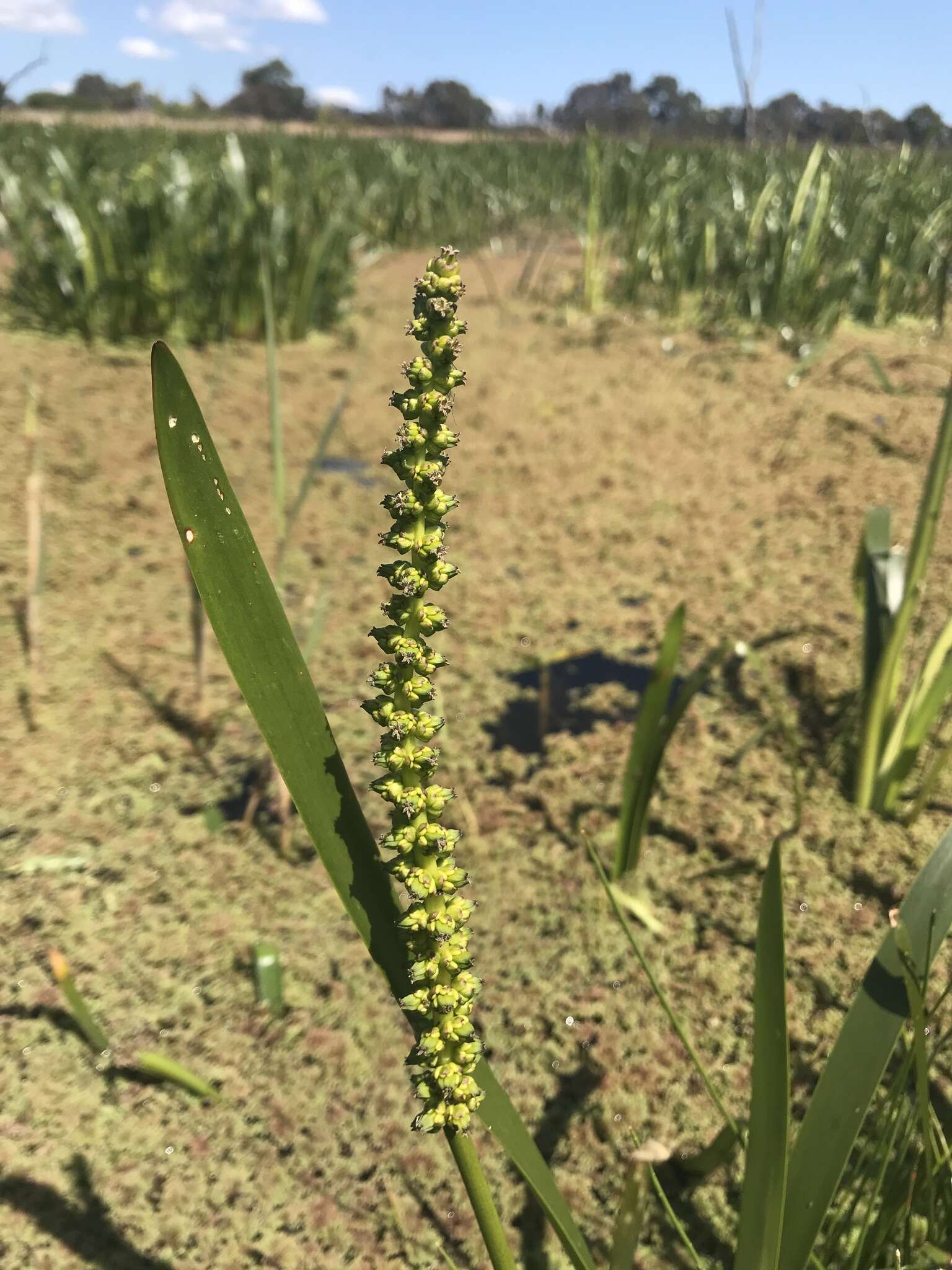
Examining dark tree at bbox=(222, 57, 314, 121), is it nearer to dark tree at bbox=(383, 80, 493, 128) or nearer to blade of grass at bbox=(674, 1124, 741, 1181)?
dark tree at bbox=(383, 80, 493, 128)

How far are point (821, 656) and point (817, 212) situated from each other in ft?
8.17

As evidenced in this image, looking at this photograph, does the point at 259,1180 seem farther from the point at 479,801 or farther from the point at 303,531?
the point at 303,531

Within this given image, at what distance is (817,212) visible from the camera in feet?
11.0

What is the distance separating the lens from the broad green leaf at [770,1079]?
0.46m

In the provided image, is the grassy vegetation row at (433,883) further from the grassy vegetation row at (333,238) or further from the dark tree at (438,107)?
the dark tree at (438,107)

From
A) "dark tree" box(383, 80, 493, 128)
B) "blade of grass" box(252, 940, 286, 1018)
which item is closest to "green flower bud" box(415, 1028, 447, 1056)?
"blade of grass" box(252, 940, 286, 1018)

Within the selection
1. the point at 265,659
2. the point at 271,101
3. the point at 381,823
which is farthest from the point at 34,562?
the point at 271,101

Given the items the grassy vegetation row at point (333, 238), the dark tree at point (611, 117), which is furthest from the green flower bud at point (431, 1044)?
the dark tree at point (611, 117)

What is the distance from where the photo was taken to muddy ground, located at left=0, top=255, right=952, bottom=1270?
0.83 m

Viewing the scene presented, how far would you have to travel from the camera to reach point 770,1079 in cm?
47

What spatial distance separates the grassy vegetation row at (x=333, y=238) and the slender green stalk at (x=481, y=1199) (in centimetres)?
203

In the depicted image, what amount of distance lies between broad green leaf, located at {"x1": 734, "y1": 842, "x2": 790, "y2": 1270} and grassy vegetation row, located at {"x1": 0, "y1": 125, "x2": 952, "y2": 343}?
78.9 inches

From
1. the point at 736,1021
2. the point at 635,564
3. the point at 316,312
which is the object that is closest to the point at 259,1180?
the point at 736,1021

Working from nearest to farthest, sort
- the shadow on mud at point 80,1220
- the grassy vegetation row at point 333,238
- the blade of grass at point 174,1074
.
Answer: the shadow on mud at point 80,1220 < the blade of grass at point 174,1074 < the grassy vegetation row at point 333,238
